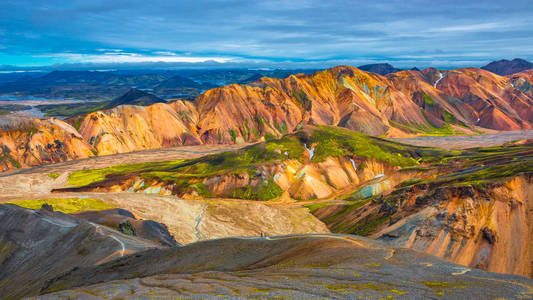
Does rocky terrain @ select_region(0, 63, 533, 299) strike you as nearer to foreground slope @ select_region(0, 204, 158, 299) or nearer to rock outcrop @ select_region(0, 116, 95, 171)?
foreground slope @ select_region(0, 204, 158, 299)

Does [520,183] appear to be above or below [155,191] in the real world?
above

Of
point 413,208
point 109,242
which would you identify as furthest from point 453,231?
point 109,242

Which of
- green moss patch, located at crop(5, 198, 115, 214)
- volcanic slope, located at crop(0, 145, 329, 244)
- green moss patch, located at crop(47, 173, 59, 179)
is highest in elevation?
green moss patch, located at crop(5, 198, 115, 214)

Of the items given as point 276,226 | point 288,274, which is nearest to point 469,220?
point 276,226

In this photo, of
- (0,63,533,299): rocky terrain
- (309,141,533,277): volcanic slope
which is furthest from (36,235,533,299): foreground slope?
(309,141,533,277): volcanic slope

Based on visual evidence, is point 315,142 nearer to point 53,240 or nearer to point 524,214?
point 524,214

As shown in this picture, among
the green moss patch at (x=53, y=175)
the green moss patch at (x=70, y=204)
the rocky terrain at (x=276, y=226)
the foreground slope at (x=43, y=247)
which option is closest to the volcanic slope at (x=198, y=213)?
the green moss patch at (x=70, y=204)

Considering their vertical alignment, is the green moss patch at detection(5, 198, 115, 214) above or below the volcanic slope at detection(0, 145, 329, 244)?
above

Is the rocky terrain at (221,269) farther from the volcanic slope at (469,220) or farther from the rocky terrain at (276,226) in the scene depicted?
the volcanic slope at (469,220)
